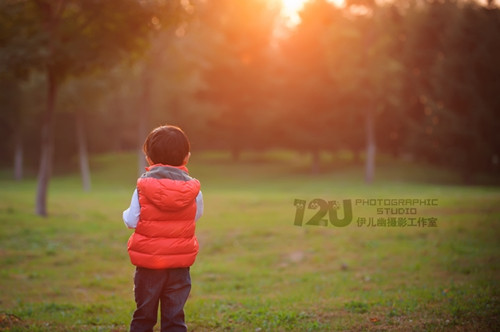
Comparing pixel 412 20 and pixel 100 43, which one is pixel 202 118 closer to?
pixel 412 20

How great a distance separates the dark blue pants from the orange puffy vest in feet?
0.38

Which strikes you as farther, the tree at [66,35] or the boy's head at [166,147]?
the tree at [66,35]

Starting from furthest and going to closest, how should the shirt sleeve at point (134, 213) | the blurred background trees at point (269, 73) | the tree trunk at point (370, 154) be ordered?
the tree trunk at point (370, 154)
the blurred background trees at point (269, 73)
the shirt sleeve at point (134, 213)

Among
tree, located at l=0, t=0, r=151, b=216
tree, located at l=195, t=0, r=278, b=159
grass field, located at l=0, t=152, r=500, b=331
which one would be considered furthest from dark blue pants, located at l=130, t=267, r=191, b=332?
tree, located at l=195, t=0, r=278, b=159

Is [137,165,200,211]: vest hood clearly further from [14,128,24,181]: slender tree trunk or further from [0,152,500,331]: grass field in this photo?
[14,128,24,181]: slender tree trunk

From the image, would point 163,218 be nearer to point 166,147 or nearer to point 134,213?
point 134,213

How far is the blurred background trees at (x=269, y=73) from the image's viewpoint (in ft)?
53.5

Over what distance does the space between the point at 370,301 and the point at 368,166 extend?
2993cm

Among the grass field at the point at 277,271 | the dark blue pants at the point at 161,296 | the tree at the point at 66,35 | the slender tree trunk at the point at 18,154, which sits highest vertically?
the tree at the point at 66,35

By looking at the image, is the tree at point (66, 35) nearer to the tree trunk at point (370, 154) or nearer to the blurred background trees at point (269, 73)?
the blurred background trees at point (269, 73)

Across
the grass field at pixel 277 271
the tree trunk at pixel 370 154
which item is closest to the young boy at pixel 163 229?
the grass field at pixel 277 271

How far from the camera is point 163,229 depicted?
4.43 meters

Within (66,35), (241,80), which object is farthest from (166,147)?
(241,80)

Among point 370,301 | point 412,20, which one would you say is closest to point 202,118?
point 412,20
